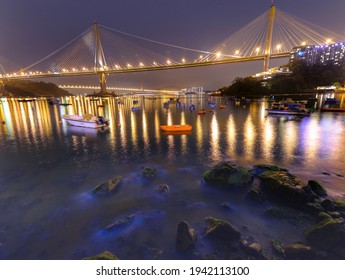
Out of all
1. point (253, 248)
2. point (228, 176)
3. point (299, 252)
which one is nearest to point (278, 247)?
point (299, 252)

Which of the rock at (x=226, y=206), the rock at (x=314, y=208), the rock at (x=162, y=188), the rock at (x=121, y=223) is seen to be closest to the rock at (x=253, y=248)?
the rock at (x=226, y=206)

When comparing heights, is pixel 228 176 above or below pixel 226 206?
above

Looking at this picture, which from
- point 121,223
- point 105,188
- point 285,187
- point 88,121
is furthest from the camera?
point 88,121

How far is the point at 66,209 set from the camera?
24.8 feet

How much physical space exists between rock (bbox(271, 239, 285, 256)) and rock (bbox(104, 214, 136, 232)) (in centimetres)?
459

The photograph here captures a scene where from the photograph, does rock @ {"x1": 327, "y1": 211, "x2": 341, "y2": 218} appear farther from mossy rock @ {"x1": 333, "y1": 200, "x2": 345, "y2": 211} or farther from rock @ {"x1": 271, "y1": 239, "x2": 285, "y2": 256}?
rock @ {"x1": 271, "y1": 239, "x2": 285, "y2": 256}

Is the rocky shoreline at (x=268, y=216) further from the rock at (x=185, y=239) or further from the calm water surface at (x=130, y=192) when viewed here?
the calm water surface at (x=130, y=192)

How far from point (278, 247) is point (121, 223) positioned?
16.3ft

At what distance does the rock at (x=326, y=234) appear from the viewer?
5.23 metres

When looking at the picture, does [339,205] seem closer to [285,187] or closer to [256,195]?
[285,187]

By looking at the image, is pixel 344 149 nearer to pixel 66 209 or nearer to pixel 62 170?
pixel 66 209

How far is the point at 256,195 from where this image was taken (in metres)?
7.80

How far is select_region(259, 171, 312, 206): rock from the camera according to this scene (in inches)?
285

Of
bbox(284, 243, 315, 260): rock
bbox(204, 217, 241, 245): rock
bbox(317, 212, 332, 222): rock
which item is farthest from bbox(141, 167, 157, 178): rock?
bbox(317, 212, 332, 222): rock
